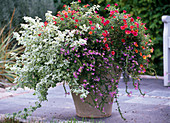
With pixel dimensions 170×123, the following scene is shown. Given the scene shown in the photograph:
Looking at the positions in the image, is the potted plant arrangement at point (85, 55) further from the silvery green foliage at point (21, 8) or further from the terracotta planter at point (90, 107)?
the silvery green foliage at point (21, 8)

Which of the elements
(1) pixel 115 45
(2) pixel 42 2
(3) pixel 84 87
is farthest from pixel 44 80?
(2) pixel 42 2

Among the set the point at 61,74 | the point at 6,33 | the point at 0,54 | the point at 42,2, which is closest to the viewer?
the point at 61,74

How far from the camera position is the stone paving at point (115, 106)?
9.61ft

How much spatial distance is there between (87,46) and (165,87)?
2685 millimetres

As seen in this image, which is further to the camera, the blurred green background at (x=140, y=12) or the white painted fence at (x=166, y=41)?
the blurred green background at (x=140, y=12)

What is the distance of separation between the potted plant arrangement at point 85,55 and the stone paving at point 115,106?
27 cm

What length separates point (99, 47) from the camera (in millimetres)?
2705

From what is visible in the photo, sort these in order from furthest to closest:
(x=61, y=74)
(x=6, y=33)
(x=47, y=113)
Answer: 1. (x=6, y=33)
2. (x=47, y=113)
3. (x=61, y=74)

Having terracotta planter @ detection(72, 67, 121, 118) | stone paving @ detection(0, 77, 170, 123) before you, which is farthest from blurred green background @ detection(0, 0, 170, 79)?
terracotta planter @ detection(72, 67, 121, 118)

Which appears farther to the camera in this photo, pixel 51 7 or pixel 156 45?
pixel 51 7

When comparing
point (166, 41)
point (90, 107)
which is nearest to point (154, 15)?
point (166, 41)

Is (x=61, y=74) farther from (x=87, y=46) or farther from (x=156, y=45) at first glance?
(x=156, y=45)

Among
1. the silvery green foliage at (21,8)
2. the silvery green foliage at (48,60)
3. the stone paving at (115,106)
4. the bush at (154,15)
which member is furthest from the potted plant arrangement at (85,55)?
the silvery green foliage at (21,8)

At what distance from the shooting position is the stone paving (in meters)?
2.93
